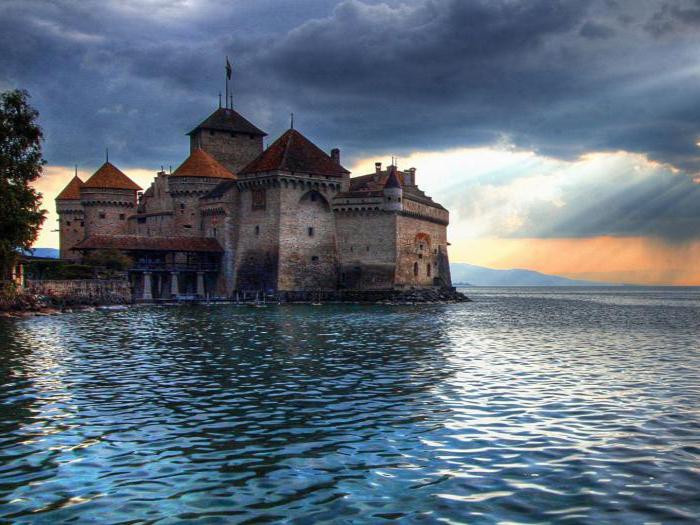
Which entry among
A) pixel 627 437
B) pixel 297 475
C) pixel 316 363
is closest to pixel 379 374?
pixel 316 363

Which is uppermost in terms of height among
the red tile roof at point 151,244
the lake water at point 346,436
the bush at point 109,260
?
the red tile roof at point 151,244

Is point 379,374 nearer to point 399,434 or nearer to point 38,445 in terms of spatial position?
point 399,434

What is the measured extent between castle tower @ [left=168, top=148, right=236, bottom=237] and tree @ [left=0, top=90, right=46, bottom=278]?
23.9 m

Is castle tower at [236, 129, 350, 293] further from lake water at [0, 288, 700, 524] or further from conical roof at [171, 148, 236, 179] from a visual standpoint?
lake water at [0, 288, 700, 524]

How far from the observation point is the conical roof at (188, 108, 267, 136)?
71875 millimetres

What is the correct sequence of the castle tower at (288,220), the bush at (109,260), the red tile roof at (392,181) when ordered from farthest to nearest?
the red tile roof at (392,181) < the castle tower at (288,220) < the bush at (109,260)

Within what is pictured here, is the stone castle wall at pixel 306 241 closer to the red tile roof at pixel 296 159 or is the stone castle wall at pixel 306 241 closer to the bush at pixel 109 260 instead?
the red tile roof at pixel 296 159

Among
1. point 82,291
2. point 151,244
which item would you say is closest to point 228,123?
point 151,244

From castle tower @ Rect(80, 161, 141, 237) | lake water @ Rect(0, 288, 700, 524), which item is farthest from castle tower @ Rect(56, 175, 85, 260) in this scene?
lake water @ Rect(0, 288, 700, 524)

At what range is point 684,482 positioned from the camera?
8164 millimetres

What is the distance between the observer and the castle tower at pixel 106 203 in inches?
2653

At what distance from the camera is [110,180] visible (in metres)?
68.4

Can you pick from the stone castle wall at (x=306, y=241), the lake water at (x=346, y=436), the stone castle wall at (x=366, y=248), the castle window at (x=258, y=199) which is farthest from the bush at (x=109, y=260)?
the lake water at (x=346, y=436)

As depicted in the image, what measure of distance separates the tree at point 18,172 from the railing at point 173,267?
1900cm
